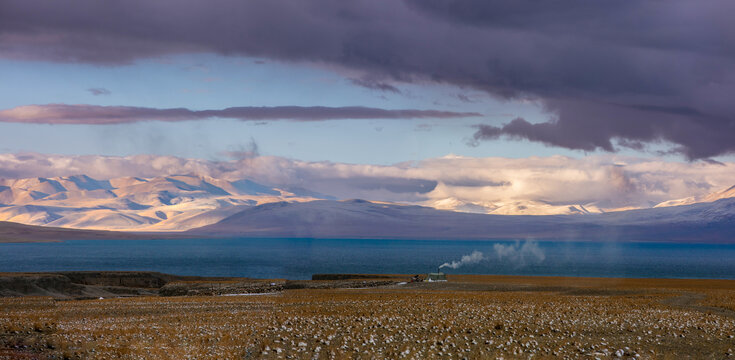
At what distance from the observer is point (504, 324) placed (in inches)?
1187

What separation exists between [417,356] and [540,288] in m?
50.2

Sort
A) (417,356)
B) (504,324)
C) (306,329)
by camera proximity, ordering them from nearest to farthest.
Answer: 1. (417,356)
2. (306,329)
3. (504,324)

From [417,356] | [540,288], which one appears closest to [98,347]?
[417,356]

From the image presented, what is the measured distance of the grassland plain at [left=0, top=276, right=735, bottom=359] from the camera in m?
23.7

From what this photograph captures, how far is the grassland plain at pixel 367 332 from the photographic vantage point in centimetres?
2367

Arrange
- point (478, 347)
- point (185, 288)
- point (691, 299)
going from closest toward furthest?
point (478, 347)
point (691, 299)
point (185, 288)

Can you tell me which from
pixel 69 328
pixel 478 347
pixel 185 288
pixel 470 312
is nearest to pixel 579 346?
pixel 478 347

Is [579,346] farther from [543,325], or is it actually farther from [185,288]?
[185,288]

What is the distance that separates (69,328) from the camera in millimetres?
28250

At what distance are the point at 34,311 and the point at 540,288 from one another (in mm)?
49966

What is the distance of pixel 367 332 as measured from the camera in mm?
27578

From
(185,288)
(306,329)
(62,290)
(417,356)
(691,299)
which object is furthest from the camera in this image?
(185,288)

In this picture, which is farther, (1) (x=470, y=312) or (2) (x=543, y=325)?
(1) (x=470, y=312)

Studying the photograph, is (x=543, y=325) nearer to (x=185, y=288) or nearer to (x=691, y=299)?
(x=691, y=299)
